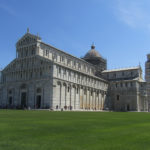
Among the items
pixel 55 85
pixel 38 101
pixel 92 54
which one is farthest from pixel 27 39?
pixel 92 54

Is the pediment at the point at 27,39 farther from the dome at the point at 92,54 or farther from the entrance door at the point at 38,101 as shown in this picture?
the dome at the point at 92,54

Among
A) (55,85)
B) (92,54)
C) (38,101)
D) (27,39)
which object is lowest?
(38,101)

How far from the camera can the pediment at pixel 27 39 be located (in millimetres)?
57609

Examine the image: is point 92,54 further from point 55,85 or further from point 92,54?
point 55,85

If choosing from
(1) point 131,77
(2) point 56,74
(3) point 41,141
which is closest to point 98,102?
(1) point 131,77

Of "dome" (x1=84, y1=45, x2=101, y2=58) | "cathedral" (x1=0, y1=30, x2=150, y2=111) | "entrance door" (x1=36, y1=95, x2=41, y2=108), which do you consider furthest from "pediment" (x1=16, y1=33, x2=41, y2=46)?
"dome" (x1=84, y1=45, x2=101, y2=58)

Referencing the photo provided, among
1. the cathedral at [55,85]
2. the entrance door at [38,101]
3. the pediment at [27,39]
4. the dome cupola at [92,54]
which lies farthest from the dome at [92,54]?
the entrance door at [38,101]

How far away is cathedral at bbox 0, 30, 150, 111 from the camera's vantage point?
52625 millimetres

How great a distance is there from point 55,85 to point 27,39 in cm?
1786

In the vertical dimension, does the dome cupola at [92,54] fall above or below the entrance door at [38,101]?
above

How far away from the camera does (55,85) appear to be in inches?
2019

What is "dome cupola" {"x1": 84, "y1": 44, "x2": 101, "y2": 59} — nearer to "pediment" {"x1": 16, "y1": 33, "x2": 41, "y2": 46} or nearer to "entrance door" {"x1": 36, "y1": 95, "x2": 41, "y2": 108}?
"pediment" {"x1": 16, "y1": 33, "x2": 41, "y2": 46}

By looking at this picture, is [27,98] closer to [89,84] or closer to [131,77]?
[89,84]

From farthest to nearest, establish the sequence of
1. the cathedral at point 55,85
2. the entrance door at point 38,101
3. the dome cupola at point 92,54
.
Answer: the dome cupola at point 92,54, the entrance door at point 38,101, the cathedral at point 55,85
